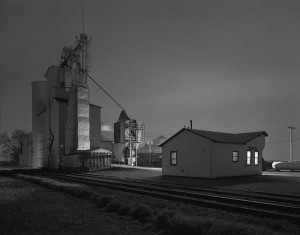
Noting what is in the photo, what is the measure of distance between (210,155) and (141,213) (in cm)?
1775

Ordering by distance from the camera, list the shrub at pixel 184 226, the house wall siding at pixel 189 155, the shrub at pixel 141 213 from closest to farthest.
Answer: the shrub at pixel 184 226 < the shrub at pixel 141 213 < the house wall siding at pixel 189 155

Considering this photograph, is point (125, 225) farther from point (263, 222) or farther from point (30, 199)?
point (30, 199)

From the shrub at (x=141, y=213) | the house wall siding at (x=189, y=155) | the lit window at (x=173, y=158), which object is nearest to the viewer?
the shrub at (x=141, y=213)

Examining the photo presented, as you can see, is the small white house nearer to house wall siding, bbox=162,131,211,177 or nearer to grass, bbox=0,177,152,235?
house wall siding, bbox=162,131,211,177

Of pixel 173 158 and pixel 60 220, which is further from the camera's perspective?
pixel 173 158

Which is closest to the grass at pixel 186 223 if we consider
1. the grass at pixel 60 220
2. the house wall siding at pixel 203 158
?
the grass at pixel 60 220

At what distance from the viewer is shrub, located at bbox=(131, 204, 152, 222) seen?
10.4 metres

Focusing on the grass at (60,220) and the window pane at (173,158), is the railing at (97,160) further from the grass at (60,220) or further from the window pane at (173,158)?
the grass at (60,220)

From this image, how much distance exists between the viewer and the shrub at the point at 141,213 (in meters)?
10.4

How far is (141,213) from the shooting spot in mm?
10648

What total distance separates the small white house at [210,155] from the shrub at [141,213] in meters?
17.2

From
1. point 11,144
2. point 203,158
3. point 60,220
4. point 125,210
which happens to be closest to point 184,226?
point 125,210

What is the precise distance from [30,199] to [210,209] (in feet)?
28.2

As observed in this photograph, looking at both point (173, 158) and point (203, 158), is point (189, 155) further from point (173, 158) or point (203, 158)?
point (173, 158)
